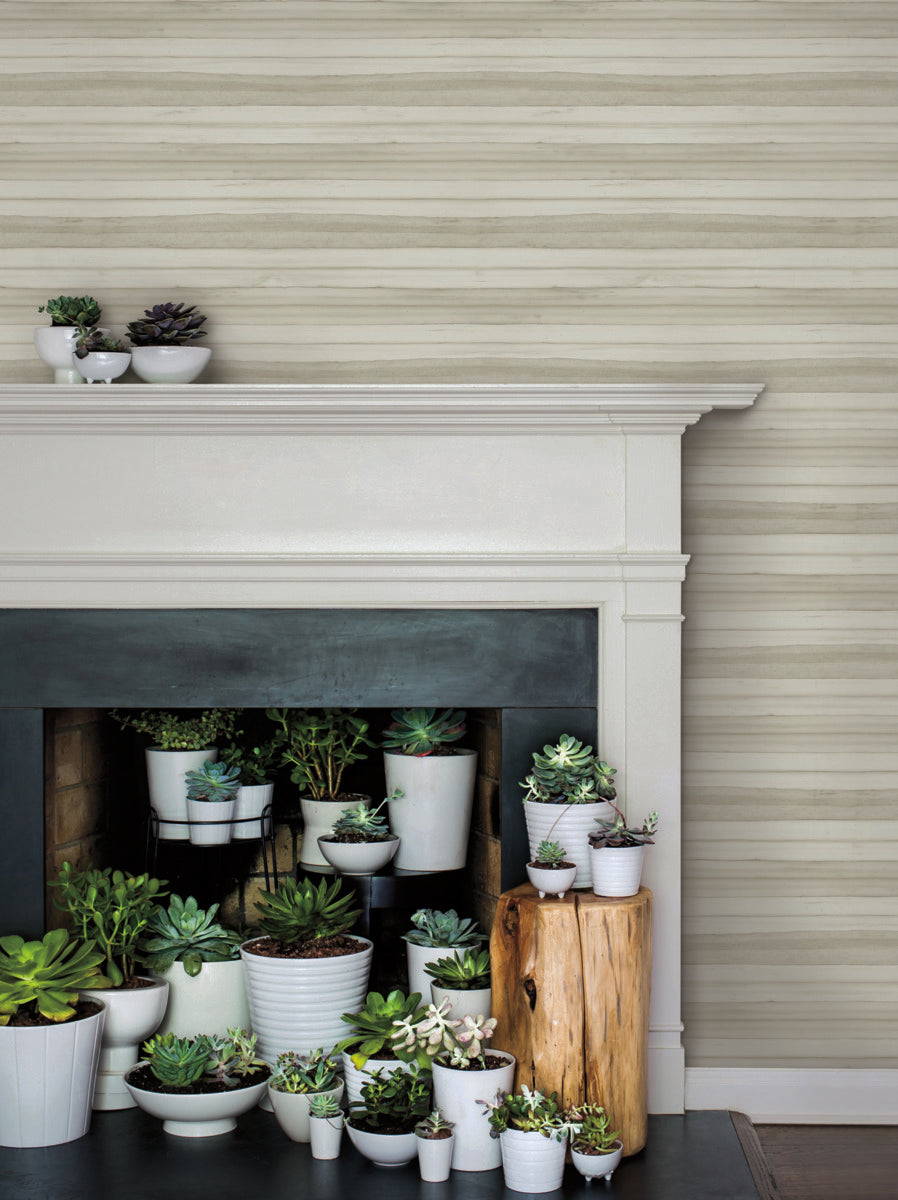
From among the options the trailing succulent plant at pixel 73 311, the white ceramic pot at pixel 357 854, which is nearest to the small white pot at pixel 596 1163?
the white ceramic pot at pixel 357 854

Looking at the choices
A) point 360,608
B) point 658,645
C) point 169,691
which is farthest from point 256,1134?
point 658,645

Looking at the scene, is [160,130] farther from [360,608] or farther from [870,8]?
[870,8]

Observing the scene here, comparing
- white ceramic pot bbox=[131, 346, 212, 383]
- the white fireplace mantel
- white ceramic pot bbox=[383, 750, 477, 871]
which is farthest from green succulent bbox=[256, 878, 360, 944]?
white ceramic pot bbox=[131, 346, 212, 383]

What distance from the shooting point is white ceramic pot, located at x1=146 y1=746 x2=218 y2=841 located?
309 centimetres

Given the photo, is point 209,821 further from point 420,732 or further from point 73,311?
point 73,311

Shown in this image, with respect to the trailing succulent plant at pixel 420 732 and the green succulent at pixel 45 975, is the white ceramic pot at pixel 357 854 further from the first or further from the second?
the green succulent at pixel 45 975

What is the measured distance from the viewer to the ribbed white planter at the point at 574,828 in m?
2.71

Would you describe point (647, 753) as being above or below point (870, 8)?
below

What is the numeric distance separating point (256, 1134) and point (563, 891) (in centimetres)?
87

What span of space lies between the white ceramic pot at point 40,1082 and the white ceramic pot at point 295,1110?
0.44 m

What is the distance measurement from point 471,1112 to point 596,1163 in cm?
27

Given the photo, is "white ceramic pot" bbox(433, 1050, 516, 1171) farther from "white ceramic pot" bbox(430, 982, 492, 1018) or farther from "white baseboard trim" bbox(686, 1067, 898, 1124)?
"white baseboard trim" bbox(686, 1067, 898, 1124)

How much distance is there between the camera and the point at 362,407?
277 centimetres

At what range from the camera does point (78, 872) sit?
10.0 ft
